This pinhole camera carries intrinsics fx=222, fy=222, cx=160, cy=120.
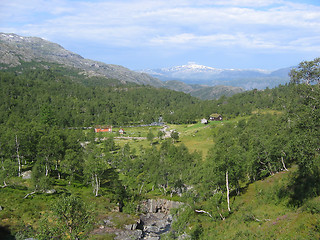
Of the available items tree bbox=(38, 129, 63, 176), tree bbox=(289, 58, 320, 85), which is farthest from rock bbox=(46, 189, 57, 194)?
tree bbox=(289, 58, 320, 85)

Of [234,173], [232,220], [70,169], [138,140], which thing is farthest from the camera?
[138,140]

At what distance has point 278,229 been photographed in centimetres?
2702

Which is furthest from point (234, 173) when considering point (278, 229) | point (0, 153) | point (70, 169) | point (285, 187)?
point (0, 153)

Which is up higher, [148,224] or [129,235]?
[129,235]

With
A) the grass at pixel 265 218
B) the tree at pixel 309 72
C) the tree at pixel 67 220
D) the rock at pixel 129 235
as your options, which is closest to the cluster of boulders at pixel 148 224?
the rock at pixel 129 235

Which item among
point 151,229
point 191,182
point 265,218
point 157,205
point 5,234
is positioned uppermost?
point 265,218

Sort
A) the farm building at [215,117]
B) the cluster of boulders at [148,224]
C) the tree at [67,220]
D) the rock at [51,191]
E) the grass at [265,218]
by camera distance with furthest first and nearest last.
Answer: the farm building at [215,117] < the rock at [51,191] < the cluster of boulders at [148,224] < the tree at [67,220] < the grass at [265,218]

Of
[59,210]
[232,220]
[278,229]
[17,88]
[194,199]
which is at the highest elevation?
[17,88]

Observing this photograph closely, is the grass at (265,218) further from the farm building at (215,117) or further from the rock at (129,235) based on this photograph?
the farm building at (215,117)

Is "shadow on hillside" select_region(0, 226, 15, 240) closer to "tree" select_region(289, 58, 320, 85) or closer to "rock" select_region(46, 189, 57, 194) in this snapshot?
"rock" select_region(46, 189, 57, 194)

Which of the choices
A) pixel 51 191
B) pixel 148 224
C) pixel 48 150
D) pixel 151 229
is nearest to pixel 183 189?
pixel 148 224

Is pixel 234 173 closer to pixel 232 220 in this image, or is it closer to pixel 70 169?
pixel 232 220

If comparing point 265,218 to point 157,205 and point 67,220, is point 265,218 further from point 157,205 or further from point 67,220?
point 157,205

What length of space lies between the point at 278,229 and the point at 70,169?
54.5 meters
